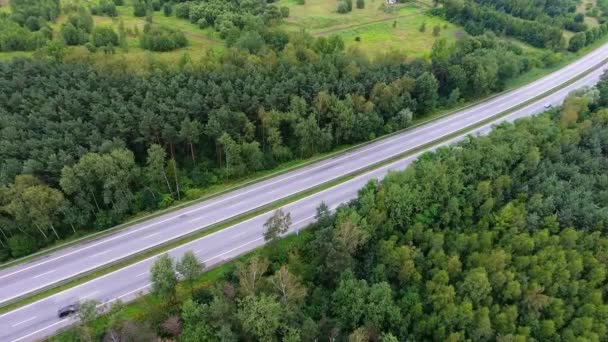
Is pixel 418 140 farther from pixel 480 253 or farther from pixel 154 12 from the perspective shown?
pixel 154 12

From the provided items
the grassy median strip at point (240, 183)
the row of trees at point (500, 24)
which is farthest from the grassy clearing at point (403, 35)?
the grassy median strip at point (240, 183)

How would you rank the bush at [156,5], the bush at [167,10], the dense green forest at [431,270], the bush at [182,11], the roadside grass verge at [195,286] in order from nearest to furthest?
the dense green forest at [431,270] < the roadside grass verge at [195,286] < the bush at [182,11] < the bush at [167,10] < the bush at [156,5]

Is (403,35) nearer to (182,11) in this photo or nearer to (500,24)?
(500,24)

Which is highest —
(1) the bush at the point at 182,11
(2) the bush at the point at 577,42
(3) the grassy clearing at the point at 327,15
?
(1) the bush at the point at 182,11

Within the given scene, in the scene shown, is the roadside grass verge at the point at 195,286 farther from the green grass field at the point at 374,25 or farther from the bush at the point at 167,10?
the bush at the point at 167,10

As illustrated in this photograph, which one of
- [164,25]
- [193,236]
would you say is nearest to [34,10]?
[164,25]

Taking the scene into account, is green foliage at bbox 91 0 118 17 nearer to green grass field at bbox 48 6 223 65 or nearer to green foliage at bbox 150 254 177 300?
green grass field at bbox 48 6 223 65
